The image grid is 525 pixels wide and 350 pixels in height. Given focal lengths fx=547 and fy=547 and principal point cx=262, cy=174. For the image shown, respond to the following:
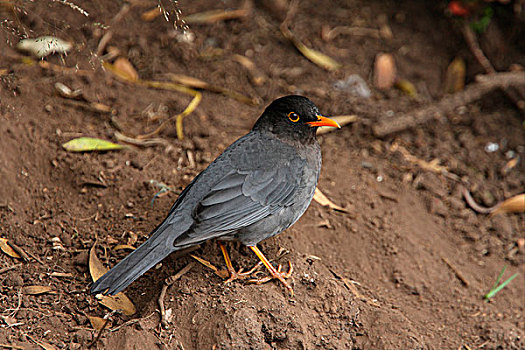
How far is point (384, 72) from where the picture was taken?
740 cm

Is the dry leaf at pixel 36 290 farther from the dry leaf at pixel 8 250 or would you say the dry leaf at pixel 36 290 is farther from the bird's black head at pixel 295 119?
the bird's black head at pixel 295 119

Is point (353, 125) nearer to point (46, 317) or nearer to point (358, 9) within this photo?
point (358, 9)

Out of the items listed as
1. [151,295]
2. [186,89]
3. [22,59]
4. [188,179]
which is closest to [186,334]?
[151,295]

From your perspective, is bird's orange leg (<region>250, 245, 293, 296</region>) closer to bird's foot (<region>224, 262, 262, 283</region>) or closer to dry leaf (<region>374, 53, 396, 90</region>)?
bird's foot (<region>224, 262, 262, 283</region>)

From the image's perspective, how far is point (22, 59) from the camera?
6.12 m

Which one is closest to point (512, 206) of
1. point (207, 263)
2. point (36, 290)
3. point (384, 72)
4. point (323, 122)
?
point (384, 72)

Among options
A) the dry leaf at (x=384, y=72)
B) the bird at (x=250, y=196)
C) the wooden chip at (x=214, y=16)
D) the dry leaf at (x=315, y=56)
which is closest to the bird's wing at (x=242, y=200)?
the bird at (x=250, y=196)

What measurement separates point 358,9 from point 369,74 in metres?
1.27

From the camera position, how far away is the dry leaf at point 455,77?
24.2 feet

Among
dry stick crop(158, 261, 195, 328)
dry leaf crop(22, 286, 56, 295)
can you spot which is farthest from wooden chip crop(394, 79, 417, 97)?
dry leaf crop(22, 286, 56, 295)

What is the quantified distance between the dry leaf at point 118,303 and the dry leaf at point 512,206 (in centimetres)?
407

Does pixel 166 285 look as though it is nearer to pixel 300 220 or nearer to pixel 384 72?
pixel 300 220

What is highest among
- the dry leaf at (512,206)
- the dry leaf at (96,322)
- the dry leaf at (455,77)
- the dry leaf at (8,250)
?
the dry leaf at (8,250)

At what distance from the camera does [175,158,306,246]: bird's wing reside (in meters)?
4.25
